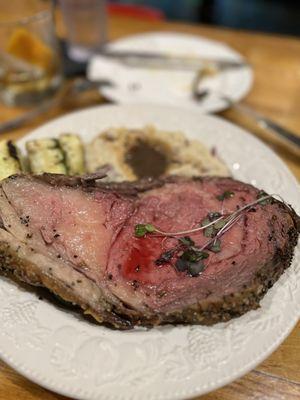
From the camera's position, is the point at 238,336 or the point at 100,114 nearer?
the point at 238,336

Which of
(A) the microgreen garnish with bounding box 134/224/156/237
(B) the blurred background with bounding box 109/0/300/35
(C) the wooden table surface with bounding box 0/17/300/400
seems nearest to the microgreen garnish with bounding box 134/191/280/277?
(A) the microgreen garnish with bounding box 134/224/156/237

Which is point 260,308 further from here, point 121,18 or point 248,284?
point 121,18

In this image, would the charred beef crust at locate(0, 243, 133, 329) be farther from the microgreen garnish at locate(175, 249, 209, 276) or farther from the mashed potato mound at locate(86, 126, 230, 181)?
the mashed potato mound at locate(86, 126, 230, 181)

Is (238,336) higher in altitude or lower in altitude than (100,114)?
lower

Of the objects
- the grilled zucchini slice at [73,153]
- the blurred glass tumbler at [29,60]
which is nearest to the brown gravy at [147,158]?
the grilled zucchini slice at [73,153]

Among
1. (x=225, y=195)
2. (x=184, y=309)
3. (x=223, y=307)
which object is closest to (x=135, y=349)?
(x=184, y=309)

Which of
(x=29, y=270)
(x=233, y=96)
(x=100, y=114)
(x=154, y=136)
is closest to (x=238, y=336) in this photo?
(x=29, y=270)
